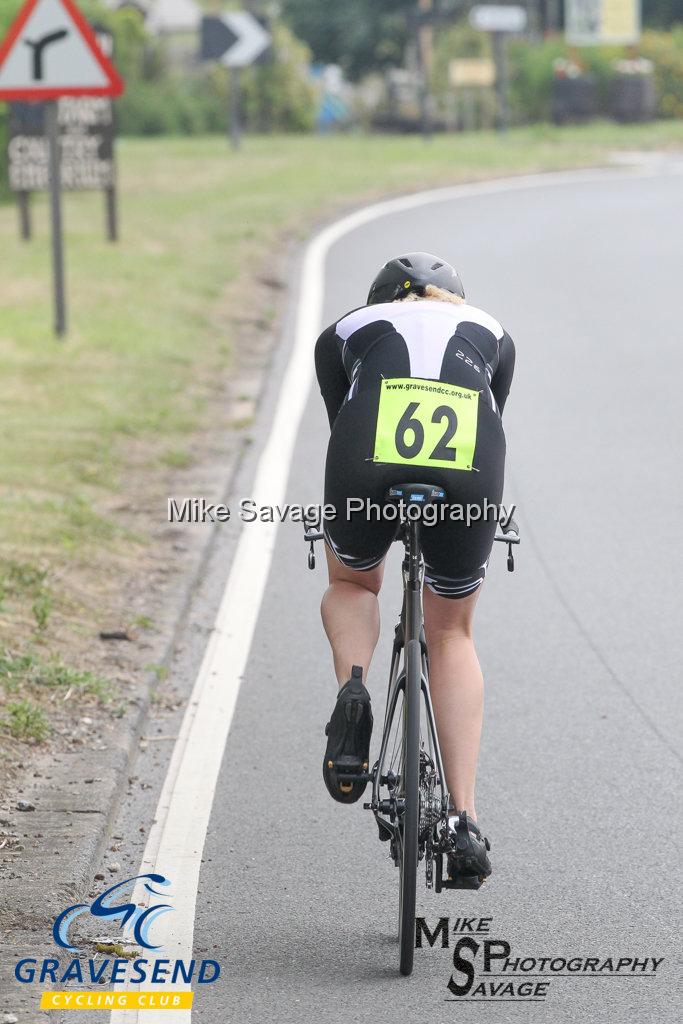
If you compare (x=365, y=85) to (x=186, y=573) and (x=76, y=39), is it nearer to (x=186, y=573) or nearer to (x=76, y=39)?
(x=76, y=39)

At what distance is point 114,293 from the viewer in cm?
1557

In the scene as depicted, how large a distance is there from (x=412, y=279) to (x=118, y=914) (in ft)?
6.19

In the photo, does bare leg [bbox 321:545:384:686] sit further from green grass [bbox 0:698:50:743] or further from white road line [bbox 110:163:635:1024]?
green grass [bbox 0:698:50:743]

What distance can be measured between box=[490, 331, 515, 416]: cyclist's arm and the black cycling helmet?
0.18 meters

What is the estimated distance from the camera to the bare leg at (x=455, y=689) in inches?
175

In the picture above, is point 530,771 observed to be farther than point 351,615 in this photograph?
Yes

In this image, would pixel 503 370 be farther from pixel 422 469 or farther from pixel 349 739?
pixel 349 739

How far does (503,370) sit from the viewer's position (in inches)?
182

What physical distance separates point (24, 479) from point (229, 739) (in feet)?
11.9

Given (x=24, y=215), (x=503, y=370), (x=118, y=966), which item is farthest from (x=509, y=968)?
(x=24, y=215)

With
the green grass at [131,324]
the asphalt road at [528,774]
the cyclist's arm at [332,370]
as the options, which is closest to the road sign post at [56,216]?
the green grass at [131,324]

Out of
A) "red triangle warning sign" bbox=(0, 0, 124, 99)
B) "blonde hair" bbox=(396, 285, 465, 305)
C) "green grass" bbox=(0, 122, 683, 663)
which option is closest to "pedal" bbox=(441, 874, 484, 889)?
"blonde hair" bbox=(396, 285, 465, 305)

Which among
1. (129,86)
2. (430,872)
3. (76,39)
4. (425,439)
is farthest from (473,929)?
(129,86)

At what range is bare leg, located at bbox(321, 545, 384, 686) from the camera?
4617 millimetres
